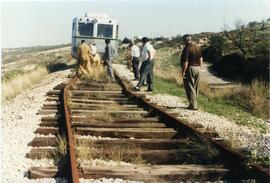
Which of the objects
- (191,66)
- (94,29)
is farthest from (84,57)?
(191,66)

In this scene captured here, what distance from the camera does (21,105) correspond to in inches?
443

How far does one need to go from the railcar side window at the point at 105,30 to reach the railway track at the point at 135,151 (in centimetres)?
1740

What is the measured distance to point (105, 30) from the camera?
1047 inches

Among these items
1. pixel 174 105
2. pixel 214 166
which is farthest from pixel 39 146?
pixel 174 105

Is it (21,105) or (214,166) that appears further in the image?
(21,105)

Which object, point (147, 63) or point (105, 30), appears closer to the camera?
point (147, 63)

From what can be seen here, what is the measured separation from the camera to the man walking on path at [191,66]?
11570 mm

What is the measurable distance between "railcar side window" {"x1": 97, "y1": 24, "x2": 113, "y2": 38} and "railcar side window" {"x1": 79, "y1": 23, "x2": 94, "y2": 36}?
0.44 m

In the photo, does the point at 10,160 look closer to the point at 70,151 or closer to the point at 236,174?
the point at 70,151

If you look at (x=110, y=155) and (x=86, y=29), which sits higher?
(x=86, y=29)

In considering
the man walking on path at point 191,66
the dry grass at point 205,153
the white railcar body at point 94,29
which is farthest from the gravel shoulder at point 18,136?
the white railcar body at point 94,29

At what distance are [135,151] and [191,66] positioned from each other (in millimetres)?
6121

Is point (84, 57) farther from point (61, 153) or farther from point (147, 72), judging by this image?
point (61, 153)

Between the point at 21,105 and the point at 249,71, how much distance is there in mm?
16025
